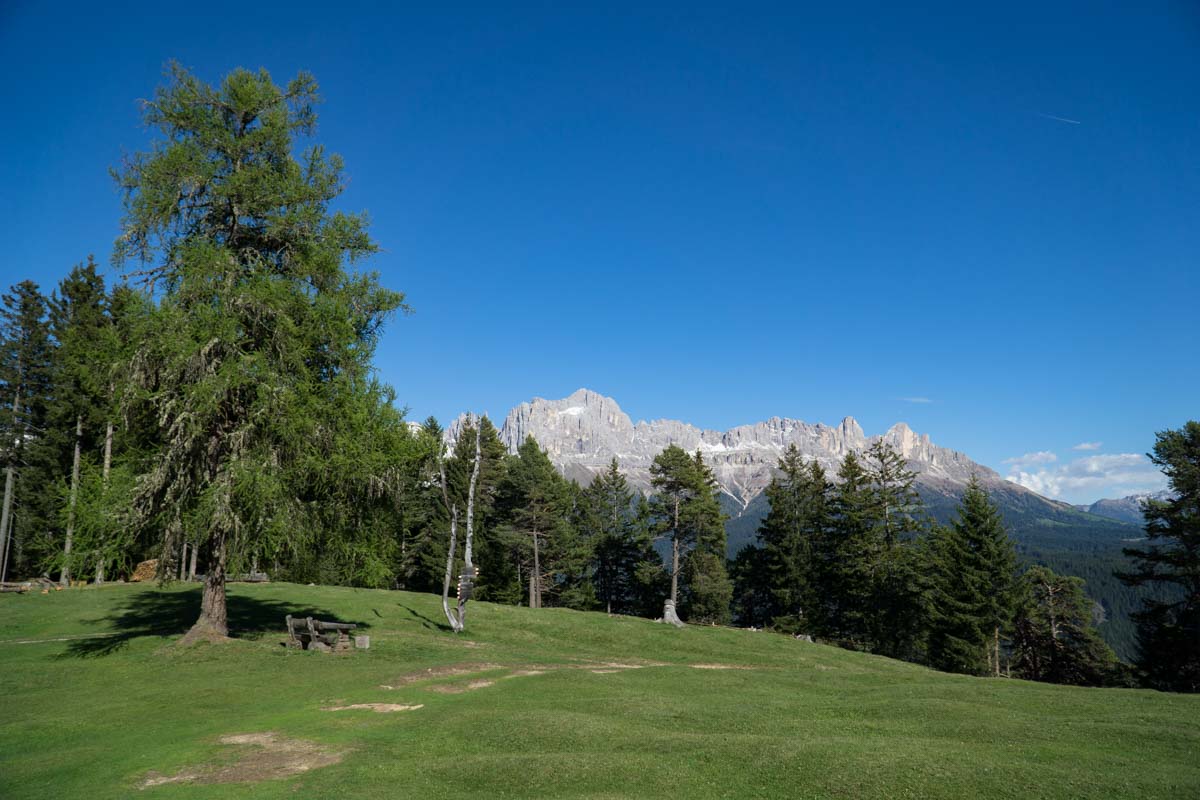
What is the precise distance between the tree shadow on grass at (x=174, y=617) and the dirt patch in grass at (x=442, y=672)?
7.82 metres

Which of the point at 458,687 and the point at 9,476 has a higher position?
the point at 9,476

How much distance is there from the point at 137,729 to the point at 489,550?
52832mm

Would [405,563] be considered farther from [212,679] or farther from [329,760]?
[329,760]

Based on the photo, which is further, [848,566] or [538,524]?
[538,524]

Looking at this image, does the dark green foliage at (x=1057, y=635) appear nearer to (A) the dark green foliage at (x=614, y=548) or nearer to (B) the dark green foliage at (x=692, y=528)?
(B) the dark green foliage at (x=692, y=528)

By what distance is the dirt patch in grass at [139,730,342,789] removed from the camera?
37.8 feet

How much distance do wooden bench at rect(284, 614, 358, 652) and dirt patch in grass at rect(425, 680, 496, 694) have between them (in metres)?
7.28

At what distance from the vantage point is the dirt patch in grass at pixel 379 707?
1652cm

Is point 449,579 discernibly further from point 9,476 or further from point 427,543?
point 9,476

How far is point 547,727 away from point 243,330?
17.3 metres

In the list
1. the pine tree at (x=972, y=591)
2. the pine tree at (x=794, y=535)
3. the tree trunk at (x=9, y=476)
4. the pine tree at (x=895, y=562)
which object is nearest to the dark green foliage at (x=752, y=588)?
the pine tree at (x=794, y=535)

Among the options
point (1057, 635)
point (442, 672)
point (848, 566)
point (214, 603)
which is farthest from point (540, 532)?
point (1057, 635)

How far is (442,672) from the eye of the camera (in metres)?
21.9

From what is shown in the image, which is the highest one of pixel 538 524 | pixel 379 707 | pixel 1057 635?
pixel 538 524
